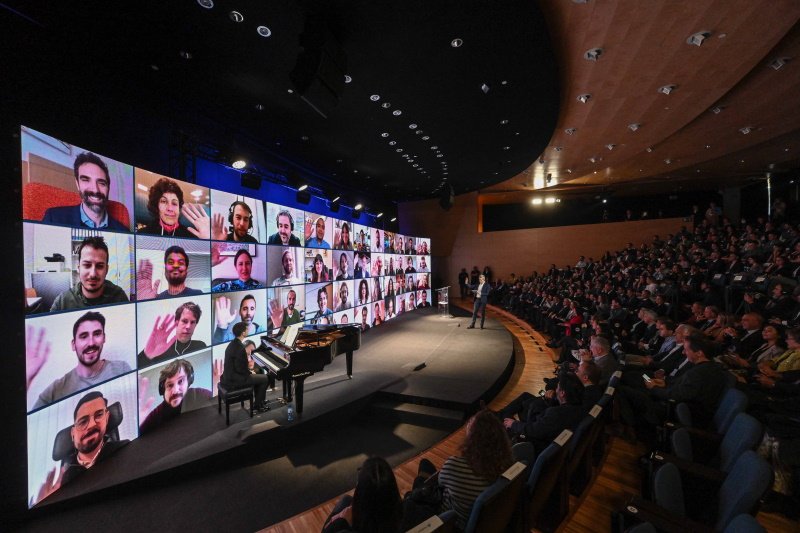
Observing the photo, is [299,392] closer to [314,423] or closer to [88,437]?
[314,423]

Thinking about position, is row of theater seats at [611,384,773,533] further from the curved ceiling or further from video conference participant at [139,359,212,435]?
video conference participant at [139,359,212,435]

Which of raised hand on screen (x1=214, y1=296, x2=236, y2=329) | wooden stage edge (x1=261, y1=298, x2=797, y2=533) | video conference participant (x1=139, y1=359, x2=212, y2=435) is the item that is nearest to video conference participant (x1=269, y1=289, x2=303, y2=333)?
raised hand on screen (x1=214, y1=296, x2=236, y2=329)

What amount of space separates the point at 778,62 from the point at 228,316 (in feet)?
29.6

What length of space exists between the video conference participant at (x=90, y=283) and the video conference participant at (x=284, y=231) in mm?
2726

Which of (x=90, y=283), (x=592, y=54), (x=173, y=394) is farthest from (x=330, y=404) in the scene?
(x=592, y=54)

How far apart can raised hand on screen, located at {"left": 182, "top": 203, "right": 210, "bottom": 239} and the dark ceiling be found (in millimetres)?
1136

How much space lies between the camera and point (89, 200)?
10.7ft

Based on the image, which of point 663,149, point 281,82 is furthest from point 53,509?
point 663,149

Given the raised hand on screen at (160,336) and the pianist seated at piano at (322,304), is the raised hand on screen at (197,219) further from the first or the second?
the pianist seated at piano at (322,304)

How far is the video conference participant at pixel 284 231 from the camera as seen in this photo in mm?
6211

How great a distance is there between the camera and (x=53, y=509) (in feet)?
9.04

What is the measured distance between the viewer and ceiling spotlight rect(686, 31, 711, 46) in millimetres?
3786

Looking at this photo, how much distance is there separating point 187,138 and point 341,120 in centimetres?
233

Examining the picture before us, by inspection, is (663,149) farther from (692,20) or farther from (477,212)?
(477,212)
